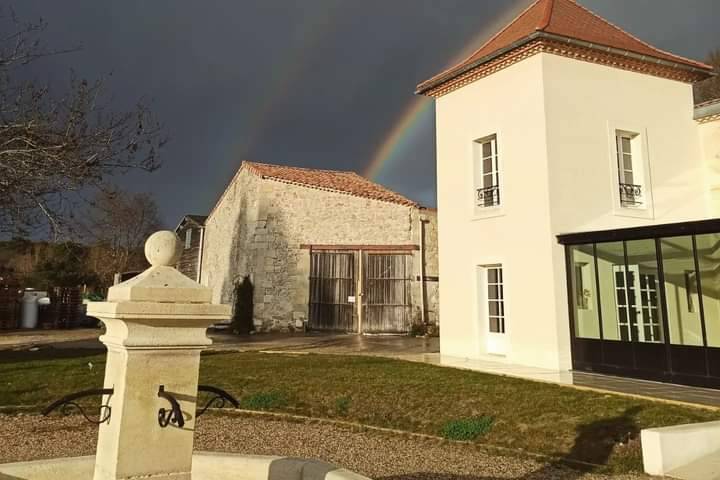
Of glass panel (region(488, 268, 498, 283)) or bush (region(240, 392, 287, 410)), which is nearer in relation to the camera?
bush (region(240, 392, 287, 410))

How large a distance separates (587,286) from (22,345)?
12860 millimetres

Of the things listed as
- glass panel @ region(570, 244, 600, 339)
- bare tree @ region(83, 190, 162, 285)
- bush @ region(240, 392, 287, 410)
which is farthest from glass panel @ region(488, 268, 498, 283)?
bare tree @ region(83, 190, 162, 285)

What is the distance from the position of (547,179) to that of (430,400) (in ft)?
15.5

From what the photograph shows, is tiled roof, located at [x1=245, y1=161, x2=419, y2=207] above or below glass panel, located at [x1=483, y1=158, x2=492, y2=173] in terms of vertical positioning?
above

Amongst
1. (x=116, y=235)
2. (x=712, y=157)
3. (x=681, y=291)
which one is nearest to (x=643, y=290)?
(x=681, y=291)

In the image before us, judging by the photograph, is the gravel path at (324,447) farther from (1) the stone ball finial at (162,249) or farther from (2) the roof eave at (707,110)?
(2) the roof eave at (707,110)

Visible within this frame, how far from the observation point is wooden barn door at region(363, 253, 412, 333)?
52.7 ft

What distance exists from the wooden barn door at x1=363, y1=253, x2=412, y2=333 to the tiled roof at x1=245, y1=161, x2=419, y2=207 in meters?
2.13

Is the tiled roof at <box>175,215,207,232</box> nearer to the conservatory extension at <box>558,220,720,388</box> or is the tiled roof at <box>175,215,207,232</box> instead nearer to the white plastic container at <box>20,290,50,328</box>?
the white plastic container at <box>20,290,50,328</box>

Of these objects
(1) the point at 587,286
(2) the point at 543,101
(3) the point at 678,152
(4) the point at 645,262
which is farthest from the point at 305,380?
(3) the point at 678,152

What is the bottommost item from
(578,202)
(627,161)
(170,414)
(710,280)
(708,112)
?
(170,414)

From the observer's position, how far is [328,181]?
18344 millimetres

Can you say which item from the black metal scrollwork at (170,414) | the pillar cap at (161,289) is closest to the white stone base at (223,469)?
the black metal scrollwork at (170,414)

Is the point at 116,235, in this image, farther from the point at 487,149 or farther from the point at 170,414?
the point at 170,414
